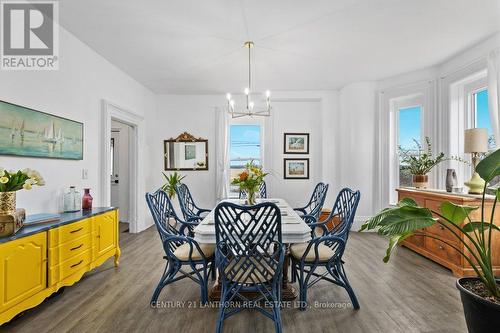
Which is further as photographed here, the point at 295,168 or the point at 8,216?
the point at 295,168

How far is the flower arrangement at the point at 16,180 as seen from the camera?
205cm

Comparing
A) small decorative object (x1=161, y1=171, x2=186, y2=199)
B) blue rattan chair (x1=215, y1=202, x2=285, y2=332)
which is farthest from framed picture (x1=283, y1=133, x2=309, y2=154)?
blue rattan chair (x1=215, y1=202, x2=285, y2=332)

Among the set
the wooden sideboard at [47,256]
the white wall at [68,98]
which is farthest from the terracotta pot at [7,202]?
the white wall at [68,98]

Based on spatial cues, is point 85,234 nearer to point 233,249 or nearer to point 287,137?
point 233,249

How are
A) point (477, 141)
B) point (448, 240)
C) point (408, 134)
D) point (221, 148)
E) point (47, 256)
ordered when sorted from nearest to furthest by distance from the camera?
point (47, 256)
point (477, 141)
point (448, 240)
point (408, 134)
point (221, 148)

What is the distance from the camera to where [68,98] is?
3193 mm

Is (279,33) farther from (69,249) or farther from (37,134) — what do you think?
(69,249)

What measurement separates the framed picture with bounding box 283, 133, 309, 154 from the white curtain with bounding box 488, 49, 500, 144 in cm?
310

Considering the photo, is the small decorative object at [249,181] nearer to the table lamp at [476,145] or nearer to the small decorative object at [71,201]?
the small decorative object at [71,201]

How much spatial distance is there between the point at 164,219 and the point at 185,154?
3.22 m

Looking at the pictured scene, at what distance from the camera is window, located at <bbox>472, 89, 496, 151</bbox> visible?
3.62 metres

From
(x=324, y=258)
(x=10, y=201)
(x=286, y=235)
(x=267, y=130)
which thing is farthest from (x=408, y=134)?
(x=10, y=201)

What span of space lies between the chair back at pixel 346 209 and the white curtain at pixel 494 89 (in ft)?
6.56

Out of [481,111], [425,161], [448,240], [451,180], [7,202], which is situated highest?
[481,111]
